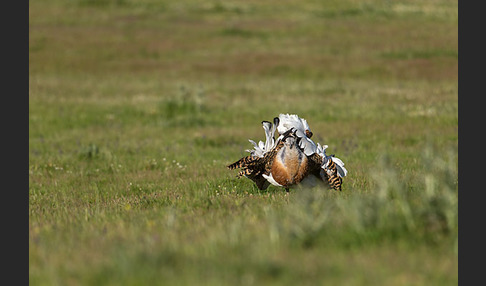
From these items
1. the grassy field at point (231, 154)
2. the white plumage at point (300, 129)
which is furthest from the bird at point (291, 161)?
the grassy field at point (231, 154)

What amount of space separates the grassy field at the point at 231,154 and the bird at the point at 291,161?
10.0 inches

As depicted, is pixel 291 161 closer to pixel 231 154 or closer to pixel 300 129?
pixel 300 129

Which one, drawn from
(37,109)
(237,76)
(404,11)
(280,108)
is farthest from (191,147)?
(404,11)

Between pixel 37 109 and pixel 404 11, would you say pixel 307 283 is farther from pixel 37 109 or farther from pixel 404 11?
pixel 404 11

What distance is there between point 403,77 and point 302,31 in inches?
827

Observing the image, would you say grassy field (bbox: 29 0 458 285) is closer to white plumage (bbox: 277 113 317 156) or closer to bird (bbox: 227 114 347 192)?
bird (bbox: 227 114 347 192)

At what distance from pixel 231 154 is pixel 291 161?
6498 mm

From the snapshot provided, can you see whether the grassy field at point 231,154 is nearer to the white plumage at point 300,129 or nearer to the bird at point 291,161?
the bird at point 291,161

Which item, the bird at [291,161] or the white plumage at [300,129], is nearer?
the bird at [291,161]

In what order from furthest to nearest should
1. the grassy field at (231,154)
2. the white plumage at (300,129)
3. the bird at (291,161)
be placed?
the white plumage at (300,129) < the bird at (291,161) < the grassy field at (231,154)

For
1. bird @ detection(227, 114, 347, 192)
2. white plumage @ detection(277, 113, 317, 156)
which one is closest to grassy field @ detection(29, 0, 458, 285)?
bird @ detection(227, 114, 347, 192)

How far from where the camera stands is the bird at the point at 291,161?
7.50 m

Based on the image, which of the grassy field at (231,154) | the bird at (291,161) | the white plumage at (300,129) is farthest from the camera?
the white plumage at (300,129)

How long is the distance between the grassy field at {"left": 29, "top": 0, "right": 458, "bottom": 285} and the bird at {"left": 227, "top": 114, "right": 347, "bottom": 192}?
0.25 metres
